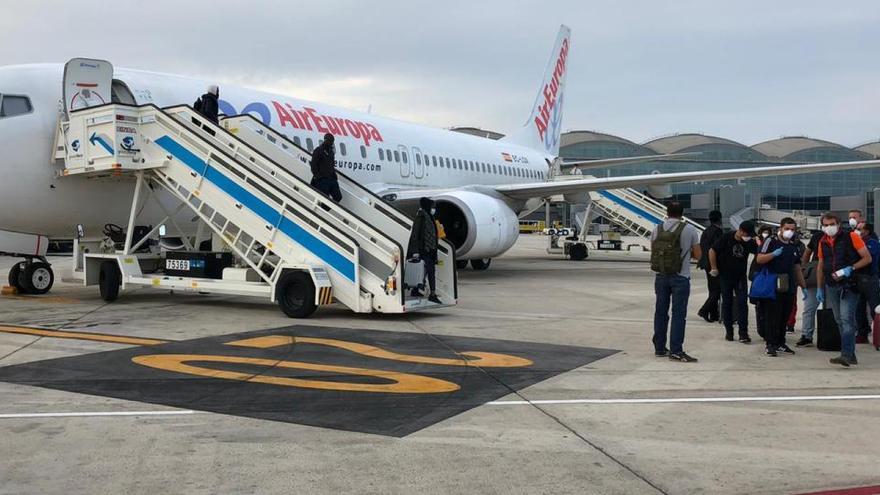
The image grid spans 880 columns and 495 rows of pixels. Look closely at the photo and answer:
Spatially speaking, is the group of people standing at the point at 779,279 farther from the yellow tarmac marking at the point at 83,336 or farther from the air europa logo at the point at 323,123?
the air europa logo at the point at 323,123

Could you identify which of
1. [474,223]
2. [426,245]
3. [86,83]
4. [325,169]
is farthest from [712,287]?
[86,83]

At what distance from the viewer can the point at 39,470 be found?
387cm

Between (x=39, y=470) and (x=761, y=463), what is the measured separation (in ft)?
12.4

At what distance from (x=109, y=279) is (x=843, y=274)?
32.1 feet

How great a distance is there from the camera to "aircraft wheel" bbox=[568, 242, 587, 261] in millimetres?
28547

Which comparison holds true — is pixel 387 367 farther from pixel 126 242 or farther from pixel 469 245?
pixel 469 245

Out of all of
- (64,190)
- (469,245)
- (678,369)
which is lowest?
(678,369)

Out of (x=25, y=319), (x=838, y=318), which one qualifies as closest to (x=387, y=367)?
(x=838, y=318)

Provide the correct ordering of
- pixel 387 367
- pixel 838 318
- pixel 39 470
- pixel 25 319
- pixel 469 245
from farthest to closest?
pixel 469 245, pixel 25 319, pixel 838 318, pixel 387 367, pixel 39 470

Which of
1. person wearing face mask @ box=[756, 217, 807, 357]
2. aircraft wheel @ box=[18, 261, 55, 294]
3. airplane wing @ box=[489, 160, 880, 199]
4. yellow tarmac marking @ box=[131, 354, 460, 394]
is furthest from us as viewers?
airplane wing @ box=[489, 160, 880, 199]

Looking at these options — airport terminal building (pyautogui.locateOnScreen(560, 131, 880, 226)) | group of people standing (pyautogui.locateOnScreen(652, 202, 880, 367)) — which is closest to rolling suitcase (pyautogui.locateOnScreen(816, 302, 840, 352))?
group of people standing (pyautogui.locateOnScreen(652, 202, 880, 367))

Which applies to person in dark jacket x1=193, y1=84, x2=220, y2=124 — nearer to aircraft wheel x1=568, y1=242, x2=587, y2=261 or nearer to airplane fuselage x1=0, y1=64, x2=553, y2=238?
airplane fuselage x1=0, y1=64, x2=553, y2=238

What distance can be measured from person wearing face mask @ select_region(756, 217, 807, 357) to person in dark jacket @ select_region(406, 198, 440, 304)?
4.31 m

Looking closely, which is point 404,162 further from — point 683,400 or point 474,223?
point 683,400
